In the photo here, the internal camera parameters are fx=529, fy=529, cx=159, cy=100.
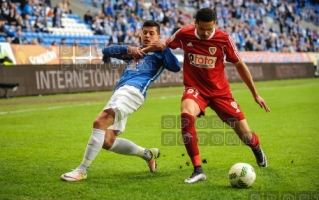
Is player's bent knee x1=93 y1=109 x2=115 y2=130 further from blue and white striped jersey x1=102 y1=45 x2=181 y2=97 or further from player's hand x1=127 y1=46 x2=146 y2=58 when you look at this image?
player's hand x1=127 y1=46 x2=146 y2=58

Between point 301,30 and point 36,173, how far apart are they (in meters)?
44.3

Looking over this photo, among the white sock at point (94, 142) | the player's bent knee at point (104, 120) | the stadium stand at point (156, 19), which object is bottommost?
the stadium stand at point (156, 19)

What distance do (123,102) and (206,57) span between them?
125 centimetres

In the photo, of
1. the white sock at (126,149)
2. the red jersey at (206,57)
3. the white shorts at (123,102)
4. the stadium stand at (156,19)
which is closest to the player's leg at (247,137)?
the red jersey at (206,57)

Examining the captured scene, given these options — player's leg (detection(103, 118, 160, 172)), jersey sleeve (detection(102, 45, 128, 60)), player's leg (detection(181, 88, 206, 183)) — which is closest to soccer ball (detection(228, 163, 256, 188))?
player's leg (detection(181, 88, 206, 183))

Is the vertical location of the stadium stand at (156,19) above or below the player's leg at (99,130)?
below

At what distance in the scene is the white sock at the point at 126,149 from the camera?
6.99 meters

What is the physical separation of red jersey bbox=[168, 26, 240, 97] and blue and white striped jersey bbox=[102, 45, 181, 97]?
19 cm

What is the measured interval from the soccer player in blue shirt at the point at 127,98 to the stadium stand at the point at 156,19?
15454 mm

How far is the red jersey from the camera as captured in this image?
6879mm

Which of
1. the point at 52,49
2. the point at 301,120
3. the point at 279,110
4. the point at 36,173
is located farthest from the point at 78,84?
the point at 36,173

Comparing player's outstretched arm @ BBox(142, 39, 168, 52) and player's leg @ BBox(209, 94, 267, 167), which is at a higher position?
player's outstretched arm @ BBox(142, 39, 168, 52)

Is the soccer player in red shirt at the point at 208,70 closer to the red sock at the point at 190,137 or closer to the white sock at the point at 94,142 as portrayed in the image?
the red sock at the point at 190,137

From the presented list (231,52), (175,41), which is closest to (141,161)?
(175,41)
